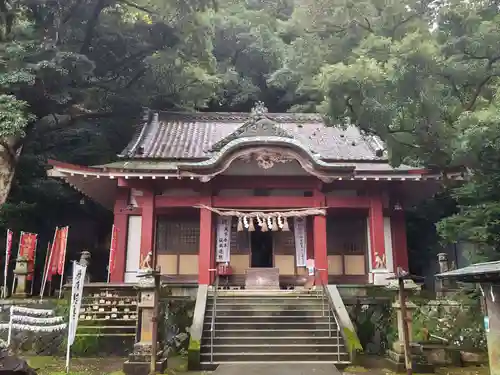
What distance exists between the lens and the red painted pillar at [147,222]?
13.7m

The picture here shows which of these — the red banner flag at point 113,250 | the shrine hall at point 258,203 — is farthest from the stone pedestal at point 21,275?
the shrine hall at point 258,203

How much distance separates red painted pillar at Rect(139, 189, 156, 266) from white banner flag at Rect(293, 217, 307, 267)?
483cm

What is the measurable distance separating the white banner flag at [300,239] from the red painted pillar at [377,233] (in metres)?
2.24

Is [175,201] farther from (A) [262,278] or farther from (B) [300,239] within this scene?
(B) [300,239]

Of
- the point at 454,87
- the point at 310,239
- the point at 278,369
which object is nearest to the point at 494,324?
the point at 278,369

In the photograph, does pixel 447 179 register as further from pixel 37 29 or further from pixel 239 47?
pixel 239 47

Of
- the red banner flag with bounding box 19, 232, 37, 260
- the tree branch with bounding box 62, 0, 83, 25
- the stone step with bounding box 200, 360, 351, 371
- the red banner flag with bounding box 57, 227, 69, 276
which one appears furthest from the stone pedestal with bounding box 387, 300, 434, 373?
the tree branch with bounding box 62, 0, 83, 25

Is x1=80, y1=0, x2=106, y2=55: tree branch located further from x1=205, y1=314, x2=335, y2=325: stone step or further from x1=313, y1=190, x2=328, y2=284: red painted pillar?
x1=205, y1=314, x2=335, y2=325: stone step

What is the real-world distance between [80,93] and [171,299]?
10026mm

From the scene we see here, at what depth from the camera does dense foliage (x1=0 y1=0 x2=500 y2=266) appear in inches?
419

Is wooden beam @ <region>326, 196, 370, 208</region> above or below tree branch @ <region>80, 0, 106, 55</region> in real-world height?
below

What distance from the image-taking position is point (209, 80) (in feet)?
62.5

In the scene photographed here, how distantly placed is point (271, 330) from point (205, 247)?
3.77 m

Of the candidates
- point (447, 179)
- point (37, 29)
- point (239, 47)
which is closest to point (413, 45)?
point (447, 179)
